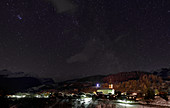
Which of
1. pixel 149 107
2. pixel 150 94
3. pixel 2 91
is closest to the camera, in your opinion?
pixel 2 91

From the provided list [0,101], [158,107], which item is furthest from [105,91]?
[0,101]

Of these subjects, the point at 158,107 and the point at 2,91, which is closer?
the point at 2,91

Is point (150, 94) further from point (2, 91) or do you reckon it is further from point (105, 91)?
point (105, 91)

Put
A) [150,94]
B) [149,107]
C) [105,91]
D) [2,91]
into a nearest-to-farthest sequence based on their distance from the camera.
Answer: [2,91] < [149,107] < [150,94] < [105,91]

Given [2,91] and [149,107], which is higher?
Answer: [2,91]

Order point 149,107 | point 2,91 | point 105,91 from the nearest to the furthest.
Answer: point 2,91, point 149,107, point 105,91

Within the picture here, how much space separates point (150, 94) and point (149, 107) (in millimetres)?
24810

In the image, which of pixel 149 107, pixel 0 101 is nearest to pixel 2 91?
pixel 0 101

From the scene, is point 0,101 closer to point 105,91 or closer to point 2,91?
point 2,91

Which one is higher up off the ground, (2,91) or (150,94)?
(2,91)

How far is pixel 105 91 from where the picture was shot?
10731 cm

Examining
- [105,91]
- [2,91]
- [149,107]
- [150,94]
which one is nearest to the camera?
[2,91]

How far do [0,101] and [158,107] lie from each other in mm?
27790

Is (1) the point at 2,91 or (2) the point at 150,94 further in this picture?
(2) the point at 150,94
